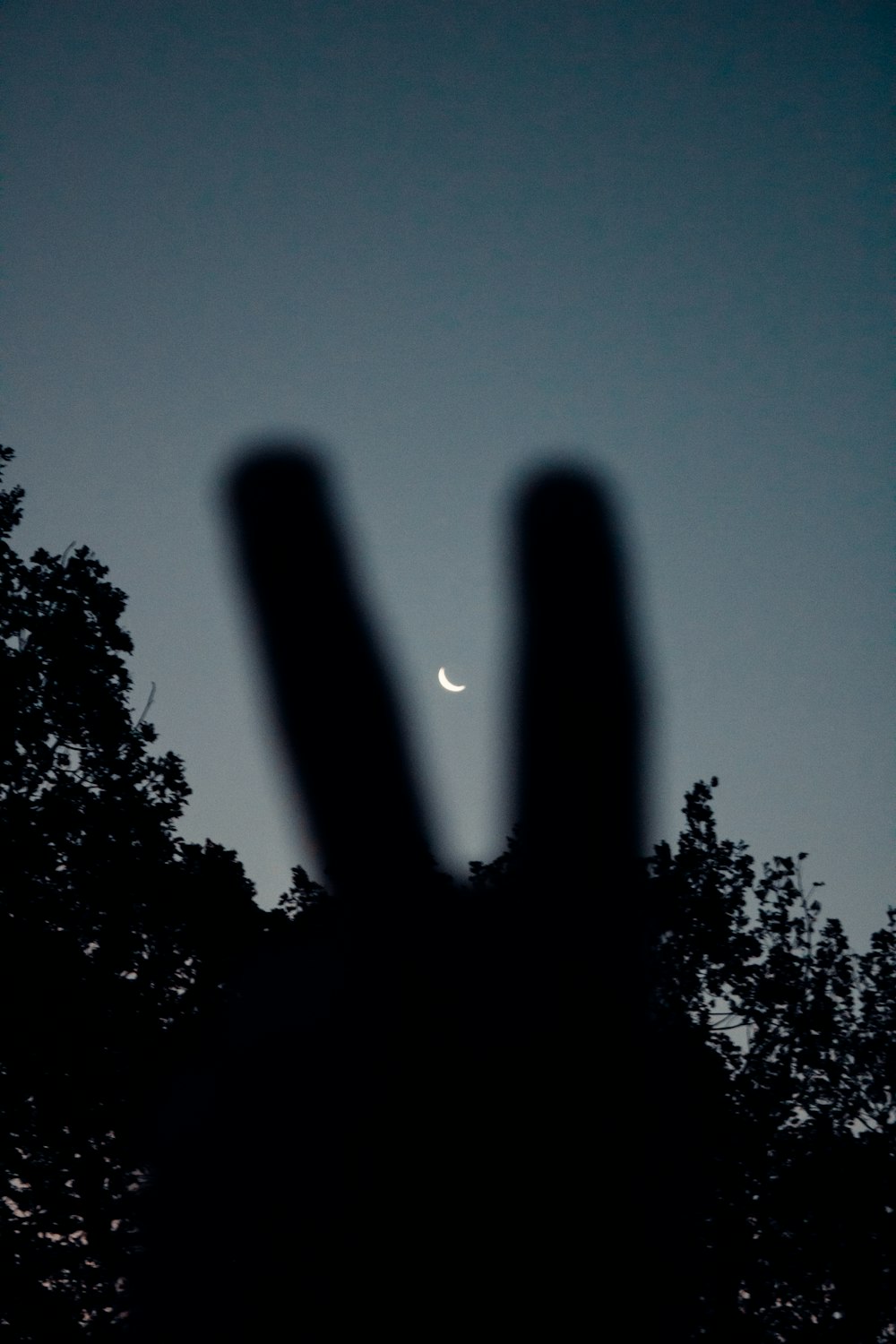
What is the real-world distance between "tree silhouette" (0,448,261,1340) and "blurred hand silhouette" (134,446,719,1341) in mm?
1094

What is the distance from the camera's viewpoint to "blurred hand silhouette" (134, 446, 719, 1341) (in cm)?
1056

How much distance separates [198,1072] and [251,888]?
10.4 ft

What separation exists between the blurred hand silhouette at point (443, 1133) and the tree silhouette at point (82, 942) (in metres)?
1.09

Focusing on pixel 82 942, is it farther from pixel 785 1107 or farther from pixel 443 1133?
pixel 785 1107

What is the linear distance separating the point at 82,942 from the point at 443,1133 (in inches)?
247

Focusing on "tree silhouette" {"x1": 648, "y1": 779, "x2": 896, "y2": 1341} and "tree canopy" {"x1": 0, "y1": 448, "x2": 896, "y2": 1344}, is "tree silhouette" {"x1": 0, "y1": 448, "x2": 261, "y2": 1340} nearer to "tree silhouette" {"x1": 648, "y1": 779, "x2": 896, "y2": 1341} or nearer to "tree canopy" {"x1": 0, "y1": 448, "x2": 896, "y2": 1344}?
"tree canopy" {"x1": 0, "y1": 448, "x2": 896, "y2": 1344}

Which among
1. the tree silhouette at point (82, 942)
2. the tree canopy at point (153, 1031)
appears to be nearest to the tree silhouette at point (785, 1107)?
the tree canopy at point (153, 1031)

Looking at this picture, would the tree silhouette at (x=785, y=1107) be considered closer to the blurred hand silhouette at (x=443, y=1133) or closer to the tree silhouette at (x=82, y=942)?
the blurred hand silhouette at (x=443, y=1133)

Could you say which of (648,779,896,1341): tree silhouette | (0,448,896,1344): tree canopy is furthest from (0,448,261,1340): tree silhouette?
(648,779,896,1341): tree silhouette

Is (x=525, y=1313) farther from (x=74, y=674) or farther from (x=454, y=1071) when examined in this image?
(x=74, y=674)

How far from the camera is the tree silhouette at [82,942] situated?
11.5m

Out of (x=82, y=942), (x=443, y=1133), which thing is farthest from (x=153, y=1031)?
(x=443, y=1133)

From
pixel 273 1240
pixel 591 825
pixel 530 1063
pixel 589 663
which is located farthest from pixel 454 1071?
pixel 589 663

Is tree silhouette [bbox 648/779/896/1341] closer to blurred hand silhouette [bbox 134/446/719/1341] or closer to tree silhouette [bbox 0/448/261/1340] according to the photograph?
blurred hand silhouette [bbox 134/446/719/1341]
